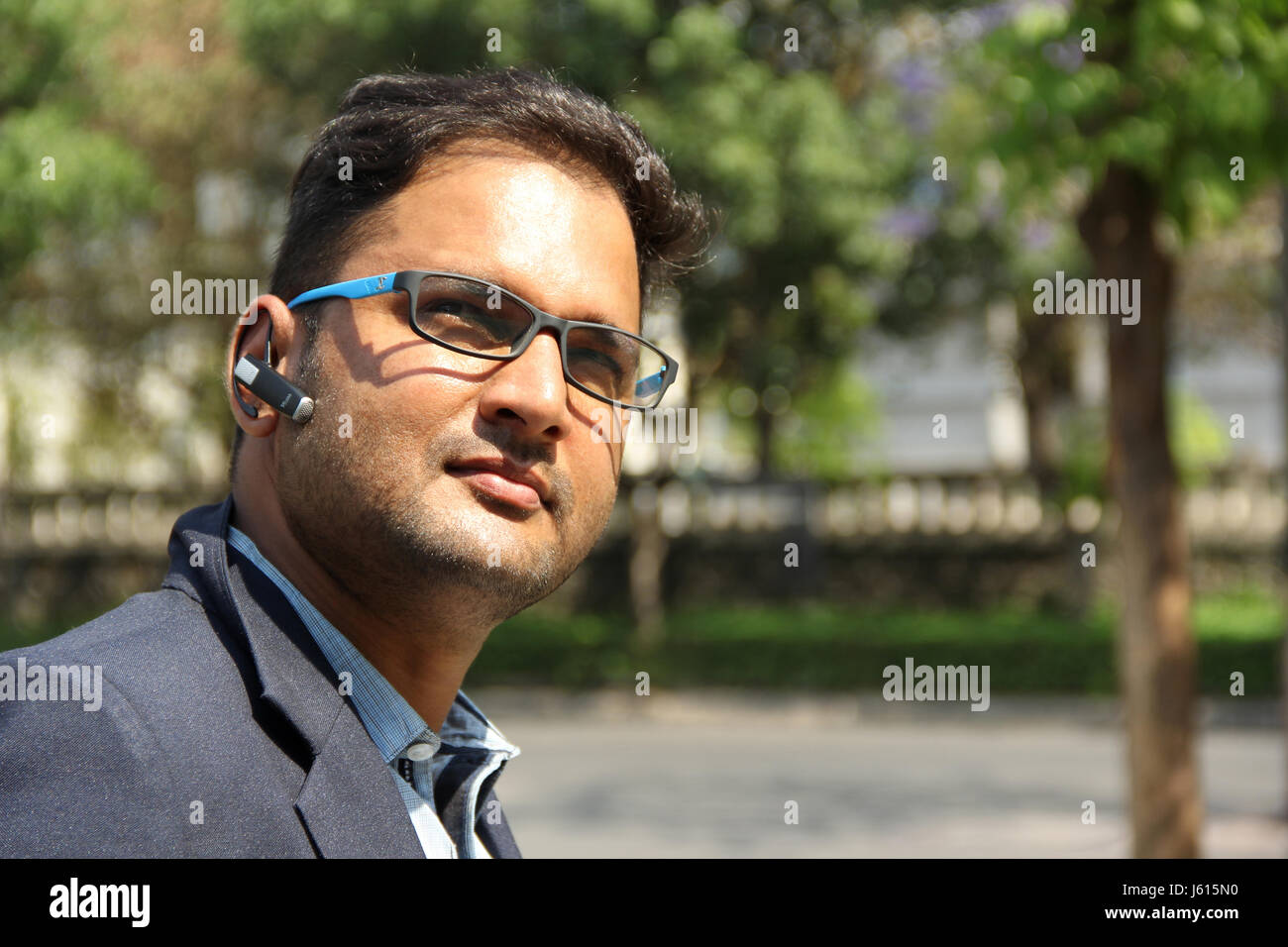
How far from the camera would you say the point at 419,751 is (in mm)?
1586

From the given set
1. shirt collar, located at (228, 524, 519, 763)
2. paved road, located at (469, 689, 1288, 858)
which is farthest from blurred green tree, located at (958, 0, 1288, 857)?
shirt collar, located at (228, 524, 519, 763)

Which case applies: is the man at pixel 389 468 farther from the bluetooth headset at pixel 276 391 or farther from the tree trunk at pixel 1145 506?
the tree trunk at pixel 1145 506

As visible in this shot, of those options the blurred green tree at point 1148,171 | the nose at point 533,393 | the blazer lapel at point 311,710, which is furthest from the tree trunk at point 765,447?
the blazer lapel at point 311,710

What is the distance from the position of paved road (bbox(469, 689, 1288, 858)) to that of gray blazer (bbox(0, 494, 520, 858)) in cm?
595

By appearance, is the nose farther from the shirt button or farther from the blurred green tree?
the blurred green tree

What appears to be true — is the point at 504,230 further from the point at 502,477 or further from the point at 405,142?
the point at 502,477

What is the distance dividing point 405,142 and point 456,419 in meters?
0.35

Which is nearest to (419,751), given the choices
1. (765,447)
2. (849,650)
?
(849,650)

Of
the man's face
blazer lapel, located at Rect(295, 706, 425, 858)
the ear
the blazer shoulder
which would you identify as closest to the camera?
the blazer shoulder

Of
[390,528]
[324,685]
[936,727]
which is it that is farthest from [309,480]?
[936,727]

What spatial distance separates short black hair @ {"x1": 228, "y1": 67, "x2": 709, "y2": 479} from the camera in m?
1.57

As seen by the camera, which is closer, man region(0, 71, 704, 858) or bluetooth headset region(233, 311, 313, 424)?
man region(0, 71, 704, 858)

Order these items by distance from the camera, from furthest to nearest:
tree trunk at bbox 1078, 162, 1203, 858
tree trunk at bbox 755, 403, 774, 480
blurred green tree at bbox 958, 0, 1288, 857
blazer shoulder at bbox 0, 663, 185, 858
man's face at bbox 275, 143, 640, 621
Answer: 1. tree trunk at bbox 755, 403, 774, 480
2. tree trunk at bbox 1078, 162, 1203, 858
3. blurred green tree at bbox 958, 0, 1288, 857
4. man's face at bbox 275, 143, 640, 621
5. blazer shoulder at bbox 0, 663, 185, 858

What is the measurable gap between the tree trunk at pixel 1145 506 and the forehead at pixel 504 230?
4.38m
